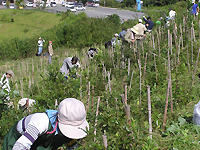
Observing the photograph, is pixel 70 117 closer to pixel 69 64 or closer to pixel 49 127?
pixel 49 127

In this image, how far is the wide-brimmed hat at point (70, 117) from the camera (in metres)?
1.91

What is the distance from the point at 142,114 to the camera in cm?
361

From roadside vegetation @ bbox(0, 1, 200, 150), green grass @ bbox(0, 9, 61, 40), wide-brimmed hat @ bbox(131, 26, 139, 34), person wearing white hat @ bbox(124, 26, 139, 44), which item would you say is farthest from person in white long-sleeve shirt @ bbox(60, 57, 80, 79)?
green grass @ bbox(0, 9, 61, 40)

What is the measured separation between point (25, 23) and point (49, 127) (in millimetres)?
27243

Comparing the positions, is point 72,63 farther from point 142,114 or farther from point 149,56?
point 142,114

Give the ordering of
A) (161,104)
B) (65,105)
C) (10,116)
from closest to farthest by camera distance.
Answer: (65,105)
(10,116)
(161,104)

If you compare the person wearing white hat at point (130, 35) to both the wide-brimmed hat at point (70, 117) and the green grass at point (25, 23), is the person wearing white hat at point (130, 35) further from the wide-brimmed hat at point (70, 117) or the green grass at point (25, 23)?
the green grass at point (25, 23)

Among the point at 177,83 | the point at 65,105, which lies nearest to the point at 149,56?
the point at 177,83

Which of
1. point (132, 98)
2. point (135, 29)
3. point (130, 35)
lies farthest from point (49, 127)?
point (135, 29)

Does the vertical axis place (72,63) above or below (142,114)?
above

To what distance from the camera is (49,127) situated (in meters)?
1.95

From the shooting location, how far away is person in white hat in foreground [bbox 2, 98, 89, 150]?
1.83 metres

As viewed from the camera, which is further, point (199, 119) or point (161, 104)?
point (161, 104)

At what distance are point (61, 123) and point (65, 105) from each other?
0.49 ft
